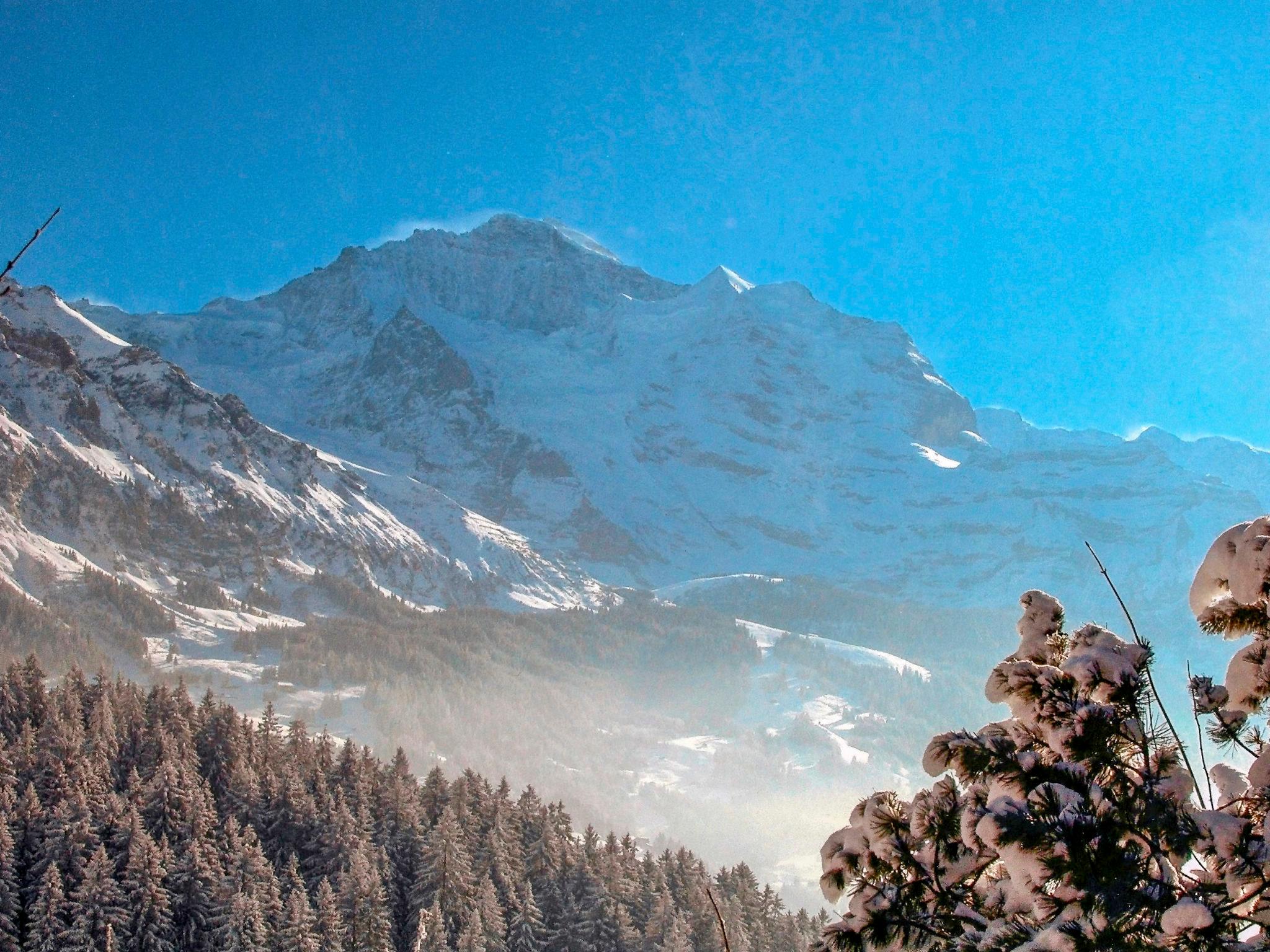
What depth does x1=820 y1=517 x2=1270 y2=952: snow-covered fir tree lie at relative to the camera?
16.4ft

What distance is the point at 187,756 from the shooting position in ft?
192

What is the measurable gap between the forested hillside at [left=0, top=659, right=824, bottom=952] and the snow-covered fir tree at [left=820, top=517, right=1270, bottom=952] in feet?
138

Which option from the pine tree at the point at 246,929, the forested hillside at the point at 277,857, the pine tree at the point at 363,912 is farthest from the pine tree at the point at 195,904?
the pine tree at the point at 363,912

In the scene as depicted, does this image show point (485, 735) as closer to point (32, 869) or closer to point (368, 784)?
point (368, 784)

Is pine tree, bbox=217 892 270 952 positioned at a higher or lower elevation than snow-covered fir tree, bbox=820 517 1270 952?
lower

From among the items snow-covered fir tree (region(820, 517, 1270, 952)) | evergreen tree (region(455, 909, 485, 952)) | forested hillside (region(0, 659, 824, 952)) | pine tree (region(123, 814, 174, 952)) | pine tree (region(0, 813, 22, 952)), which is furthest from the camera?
evergreen tree (region(455, 909, 485, 952))

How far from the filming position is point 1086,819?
5.12 meters

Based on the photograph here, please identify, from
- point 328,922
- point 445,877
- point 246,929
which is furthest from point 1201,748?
point 445,877

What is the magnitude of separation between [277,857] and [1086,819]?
2283 inches

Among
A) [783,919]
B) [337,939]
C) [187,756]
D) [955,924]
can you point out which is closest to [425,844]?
[337,939]

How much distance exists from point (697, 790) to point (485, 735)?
38508mm

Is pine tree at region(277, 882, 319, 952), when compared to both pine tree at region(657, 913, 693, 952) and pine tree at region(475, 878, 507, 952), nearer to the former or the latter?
pine tree at region(475, 878, 507, 952)

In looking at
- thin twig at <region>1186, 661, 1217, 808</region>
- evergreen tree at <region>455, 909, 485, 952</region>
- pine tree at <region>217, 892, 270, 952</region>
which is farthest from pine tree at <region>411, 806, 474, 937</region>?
thin twig at <region>1186, 661, 1217, 808</region>

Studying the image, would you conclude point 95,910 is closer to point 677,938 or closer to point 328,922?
point 328,922
